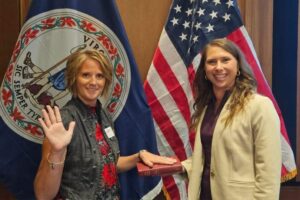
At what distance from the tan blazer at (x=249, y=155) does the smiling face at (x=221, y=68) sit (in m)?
0.10

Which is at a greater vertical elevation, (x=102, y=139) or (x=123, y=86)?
(x=123, y=86)

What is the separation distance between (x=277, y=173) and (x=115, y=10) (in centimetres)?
126

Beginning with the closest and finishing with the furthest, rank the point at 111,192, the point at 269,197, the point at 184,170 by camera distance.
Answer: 1. the point at 269,197
2. the point at 111,192
3. the point at 184,170

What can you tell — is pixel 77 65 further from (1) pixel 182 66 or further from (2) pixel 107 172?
(1) pixel 182 66

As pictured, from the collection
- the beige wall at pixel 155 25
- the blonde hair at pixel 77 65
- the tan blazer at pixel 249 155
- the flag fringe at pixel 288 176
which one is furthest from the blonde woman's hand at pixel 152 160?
the flag fringe at pixel 288 176

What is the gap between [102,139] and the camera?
5.64 feet

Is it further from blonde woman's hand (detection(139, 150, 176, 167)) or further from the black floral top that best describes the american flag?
the black floral top

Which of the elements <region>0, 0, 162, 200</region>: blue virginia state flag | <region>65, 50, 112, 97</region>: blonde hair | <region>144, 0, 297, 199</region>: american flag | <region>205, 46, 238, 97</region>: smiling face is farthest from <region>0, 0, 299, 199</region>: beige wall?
<region>205, 46, 238, 97</region>: smiling face

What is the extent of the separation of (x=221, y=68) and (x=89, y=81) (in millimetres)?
552

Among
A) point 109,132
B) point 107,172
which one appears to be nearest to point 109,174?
point 107,172

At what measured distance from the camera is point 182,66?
7.62ft

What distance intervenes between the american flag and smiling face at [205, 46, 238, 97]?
0.65 metres

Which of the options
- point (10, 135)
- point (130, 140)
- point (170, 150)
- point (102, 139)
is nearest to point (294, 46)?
point (170, 150)

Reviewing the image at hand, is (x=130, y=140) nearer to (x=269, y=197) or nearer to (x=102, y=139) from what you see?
(x=102, y=139)
